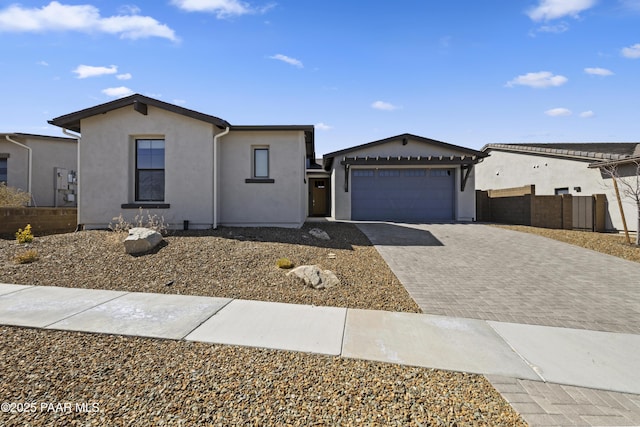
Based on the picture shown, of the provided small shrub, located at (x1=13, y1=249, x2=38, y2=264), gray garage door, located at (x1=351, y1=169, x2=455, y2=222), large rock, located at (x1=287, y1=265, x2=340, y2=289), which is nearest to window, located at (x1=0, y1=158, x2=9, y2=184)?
small shrub, located at (x1=13, y1=249, x2=38, y2=264)

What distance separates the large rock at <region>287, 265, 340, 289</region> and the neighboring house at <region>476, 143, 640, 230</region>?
44.3 ft

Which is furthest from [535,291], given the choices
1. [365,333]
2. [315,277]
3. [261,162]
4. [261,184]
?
[261,162]

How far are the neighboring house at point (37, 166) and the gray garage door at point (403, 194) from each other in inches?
601

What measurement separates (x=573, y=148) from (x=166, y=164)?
22883 millimetres

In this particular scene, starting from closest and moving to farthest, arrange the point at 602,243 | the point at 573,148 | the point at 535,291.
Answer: the point at 535,291, the point at 602,243, the point at 573,148

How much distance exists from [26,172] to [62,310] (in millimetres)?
Result: 15711

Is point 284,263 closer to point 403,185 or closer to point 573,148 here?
point 403,185

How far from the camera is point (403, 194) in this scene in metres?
17.0

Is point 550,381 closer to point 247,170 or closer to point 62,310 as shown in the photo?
point 62,310

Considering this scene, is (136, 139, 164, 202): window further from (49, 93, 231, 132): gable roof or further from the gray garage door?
Result: the gray garage door

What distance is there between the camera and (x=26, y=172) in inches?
611

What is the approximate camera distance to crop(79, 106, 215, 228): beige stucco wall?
10.3 m

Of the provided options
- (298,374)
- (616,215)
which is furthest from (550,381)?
(616,215)

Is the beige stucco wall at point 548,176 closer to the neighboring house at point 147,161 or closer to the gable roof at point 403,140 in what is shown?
the gable roof at point 403,140
